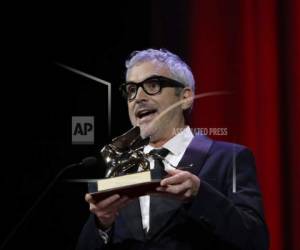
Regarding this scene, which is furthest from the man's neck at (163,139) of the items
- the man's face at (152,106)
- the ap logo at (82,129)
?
the ap logo at (82,129)

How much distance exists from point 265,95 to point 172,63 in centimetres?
27

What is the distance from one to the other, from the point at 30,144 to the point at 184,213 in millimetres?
649

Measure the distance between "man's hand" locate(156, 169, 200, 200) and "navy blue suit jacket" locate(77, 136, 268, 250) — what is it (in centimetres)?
4

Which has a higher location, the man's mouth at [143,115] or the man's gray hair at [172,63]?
the man's gray hair at [172,63]

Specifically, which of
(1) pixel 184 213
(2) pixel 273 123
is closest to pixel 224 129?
(2) pixel 273 123

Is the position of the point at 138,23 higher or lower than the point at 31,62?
higher

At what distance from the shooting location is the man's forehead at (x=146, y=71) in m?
1.43

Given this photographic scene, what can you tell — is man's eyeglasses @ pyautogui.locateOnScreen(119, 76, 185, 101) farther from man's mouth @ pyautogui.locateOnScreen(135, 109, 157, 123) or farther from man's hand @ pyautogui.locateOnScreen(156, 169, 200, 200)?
man's hand @ pyautogui.locateOnScreen(156, 169, 200, 200)

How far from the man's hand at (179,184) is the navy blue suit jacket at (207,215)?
40 mm

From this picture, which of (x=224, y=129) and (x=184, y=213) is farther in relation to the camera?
(x=224, y=129)

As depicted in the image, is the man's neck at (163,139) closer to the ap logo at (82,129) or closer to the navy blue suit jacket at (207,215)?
the navy blue suit jacket at (207,215)

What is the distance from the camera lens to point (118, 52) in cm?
168

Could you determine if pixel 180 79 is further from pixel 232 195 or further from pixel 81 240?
pixel 81 240

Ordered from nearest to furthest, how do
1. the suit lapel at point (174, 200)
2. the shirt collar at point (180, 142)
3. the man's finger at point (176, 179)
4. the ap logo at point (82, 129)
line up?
the man's finger at point (176, 179)
the suit lapel at point (174, 200)
the shirt collar at point (180, 142)
the ap logo at point (82, 129)
